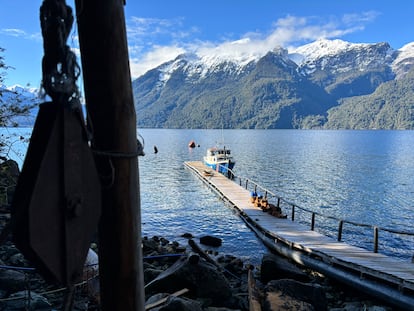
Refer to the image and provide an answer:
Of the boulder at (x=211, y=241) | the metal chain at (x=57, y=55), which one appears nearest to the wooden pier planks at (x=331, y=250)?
the boulder at (x=211, y=241)

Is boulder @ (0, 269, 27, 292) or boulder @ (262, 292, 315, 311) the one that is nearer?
boulder @ (262, 292, 315, 311)

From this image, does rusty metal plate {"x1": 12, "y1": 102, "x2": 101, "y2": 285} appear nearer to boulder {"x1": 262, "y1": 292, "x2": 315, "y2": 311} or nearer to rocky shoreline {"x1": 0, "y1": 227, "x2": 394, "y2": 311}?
rocky shoreline {"x1": 0, "y1": 227, "x2": 394, "y2": 311}

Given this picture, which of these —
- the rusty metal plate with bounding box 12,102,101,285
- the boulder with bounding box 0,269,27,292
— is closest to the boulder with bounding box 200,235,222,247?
the boulder with bounding box 0,269,27,292

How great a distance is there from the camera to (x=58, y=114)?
1.84m

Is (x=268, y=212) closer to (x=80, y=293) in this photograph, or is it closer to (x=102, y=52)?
→ (x=80, y=293)

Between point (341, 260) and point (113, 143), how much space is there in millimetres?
14307

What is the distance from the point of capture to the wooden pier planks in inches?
491

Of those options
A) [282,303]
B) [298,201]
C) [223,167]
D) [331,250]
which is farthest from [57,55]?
[223,167]

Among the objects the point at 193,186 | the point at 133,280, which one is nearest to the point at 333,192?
the point at 193,186

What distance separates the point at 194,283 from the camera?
1014 centimetres

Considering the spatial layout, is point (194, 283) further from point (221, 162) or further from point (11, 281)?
point (221, 162)

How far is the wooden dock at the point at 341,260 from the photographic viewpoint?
38.8 ft

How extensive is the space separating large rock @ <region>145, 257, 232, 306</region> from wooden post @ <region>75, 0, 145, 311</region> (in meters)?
8.00

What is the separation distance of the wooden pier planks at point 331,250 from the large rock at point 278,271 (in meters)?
2.10
